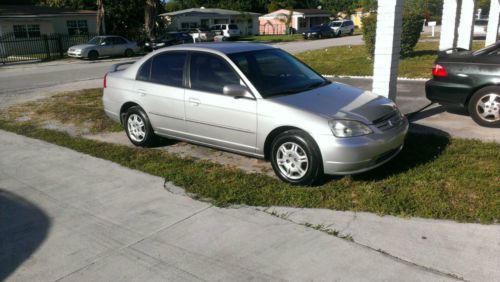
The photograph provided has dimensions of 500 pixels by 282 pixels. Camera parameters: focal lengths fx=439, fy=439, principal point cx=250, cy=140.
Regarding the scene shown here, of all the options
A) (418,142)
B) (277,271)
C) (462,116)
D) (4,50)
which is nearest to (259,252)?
(277,271)

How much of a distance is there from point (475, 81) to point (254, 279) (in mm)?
5282

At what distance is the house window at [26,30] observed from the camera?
31.5 meters

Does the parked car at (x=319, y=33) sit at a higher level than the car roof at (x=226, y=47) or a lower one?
lower

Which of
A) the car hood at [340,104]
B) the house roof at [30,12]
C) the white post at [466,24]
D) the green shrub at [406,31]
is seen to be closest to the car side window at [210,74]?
the car hood at [340,104]

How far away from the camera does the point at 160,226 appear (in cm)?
424

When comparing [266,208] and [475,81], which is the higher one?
[475,81]

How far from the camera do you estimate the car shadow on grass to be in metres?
3.71

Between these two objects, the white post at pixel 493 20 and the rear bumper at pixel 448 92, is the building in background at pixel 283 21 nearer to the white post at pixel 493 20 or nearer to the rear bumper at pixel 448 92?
the white post at pixel 493 20

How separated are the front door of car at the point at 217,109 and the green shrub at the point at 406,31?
38.3 feet

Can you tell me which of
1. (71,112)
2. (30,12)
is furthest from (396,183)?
(30,12)

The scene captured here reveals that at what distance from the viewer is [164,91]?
6.12 m

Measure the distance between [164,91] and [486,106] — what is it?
4.89 m

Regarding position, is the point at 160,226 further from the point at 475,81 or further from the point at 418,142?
the point at 475,81

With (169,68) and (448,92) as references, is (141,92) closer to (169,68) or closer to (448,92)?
(169,68)
